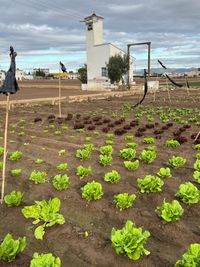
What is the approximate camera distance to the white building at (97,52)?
139 feet

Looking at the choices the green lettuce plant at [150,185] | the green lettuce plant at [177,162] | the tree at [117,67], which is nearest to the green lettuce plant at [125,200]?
the green lettuce plant at [150,185]

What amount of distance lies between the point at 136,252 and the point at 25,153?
17.2 feet

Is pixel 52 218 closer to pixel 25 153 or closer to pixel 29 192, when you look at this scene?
pixel 29 192

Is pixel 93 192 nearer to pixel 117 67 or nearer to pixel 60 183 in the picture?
pixel 60 183

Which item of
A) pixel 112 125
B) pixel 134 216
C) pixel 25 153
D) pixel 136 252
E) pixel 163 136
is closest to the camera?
pixel 136 252

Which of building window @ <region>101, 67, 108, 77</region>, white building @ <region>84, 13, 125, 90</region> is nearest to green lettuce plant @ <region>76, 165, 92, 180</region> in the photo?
white building @ <region>84, 13, 125, 90</region>

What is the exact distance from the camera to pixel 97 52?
145 ft

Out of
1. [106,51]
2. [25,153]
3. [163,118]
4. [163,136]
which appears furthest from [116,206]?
[106,51]

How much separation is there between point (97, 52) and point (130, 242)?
42.7m

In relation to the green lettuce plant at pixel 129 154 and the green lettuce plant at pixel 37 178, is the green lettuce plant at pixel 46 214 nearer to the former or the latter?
the green lettuce plant at pixel 37 178

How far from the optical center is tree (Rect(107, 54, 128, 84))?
4122cm

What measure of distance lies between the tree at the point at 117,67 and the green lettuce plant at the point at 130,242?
38.8 m

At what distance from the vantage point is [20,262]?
3588mm

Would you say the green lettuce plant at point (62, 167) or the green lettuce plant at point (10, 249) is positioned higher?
the green lettuce plant at point (62, 167)
